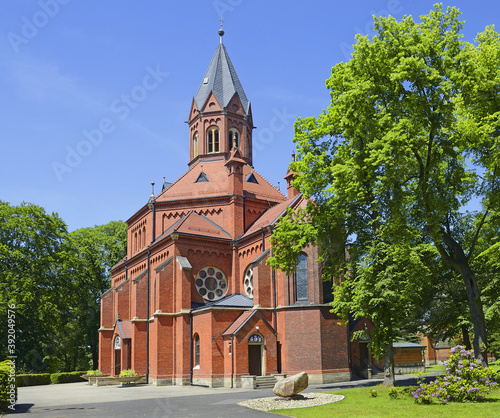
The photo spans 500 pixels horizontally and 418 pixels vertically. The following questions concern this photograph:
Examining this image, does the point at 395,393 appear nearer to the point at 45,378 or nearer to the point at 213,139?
the point at 213,139

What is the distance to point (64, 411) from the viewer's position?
728 inches

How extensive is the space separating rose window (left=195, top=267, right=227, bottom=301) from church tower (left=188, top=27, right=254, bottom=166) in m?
13.0

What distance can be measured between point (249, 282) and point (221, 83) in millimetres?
21408

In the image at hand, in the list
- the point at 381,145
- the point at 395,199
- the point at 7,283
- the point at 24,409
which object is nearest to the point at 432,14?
the point at 381,145

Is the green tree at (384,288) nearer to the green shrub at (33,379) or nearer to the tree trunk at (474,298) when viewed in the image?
the tree trunk at (474,298)

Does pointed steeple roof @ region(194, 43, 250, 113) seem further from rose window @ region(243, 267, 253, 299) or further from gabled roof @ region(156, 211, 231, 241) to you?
rose window @ region(243, 267, 253, 299)

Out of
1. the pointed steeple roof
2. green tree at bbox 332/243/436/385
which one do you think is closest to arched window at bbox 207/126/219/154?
the pointed steeple roof

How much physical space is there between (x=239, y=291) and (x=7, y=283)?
63.4 feet

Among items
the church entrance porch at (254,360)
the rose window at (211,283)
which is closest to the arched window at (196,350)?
the church entrance porch at (254,360)

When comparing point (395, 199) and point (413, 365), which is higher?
point (395, 199)

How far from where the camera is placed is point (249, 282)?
1409 inches

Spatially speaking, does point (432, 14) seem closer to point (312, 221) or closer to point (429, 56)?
point (429, 56)

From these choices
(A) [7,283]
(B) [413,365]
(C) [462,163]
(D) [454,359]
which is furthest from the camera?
(B) [413,365]

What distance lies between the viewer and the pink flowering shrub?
51.6ft
